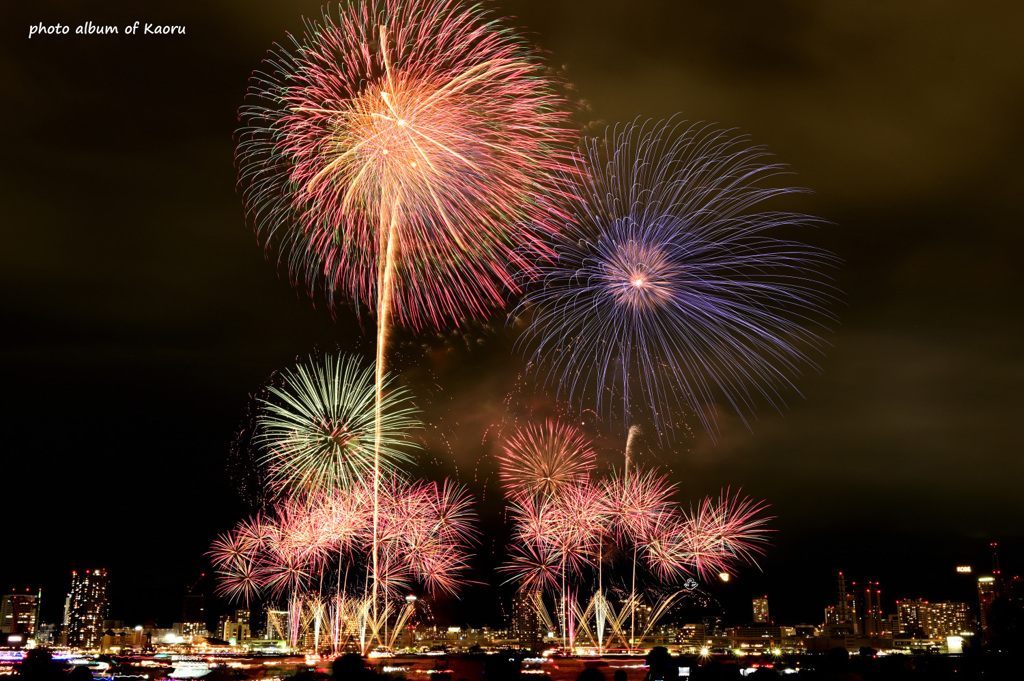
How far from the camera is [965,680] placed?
112ft

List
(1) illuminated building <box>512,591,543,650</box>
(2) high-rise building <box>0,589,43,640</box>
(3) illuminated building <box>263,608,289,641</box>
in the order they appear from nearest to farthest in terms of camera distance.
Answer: (1) illuminated building <box>512,591,543,650</box>
(3) illuminated building <box>263,608,289,641</box>
(2) high-rise building <box>0,589,43,640</box>

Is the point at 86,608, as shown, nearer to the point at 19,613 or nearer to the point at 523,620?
the point at 19,613

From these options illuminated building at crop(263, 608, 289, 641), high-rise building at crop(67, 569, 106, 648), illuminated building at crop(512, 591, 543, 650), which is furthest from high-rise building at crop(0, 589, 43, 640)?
illuminated building at crop(512, 591, 543, 650)

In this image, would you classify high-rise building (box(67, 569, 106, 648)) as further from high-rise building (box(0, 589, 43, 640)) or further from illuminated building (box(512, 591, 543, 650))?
illuminated building (box(512, 591, 543, 650))

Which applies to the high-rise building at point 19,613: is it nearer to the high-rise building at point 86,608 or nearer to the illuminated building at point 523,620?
the high-rise building at point 86,608

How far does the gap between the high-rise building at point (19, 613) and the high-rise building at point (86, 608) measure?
732 cm

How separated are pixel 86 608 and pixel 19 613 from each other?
1272 cm

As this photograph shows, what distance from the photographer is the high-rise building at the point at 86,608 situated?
180 metres

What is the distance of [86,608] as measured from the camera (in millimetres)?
186000

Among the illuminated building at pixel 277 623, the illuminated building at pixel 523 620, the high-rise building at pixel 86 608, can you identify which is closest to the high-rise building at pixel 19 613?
the high-rise building at pixel 86 608

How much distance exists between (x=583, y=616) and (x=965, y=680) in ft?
190

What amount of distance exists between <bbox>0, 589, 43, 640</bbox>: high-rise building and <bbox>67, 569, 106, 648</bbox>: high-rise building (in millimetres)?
7324

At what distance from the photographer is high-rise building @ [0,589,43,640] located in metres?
183

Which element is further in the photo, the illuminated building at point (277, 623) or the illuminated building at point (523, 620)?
the illuminated building at point (277, 623)
